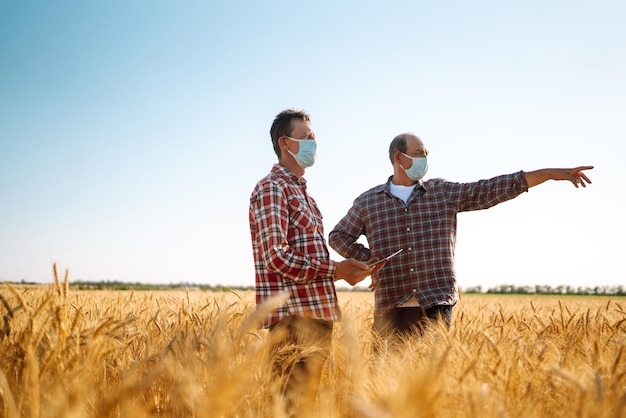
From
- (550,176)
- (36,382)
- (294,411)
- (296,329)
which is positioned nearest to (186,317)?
(296,329)

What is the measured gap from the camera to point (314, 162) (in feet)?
10.6

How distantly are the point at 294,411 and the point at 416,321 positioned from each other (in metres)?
2.08

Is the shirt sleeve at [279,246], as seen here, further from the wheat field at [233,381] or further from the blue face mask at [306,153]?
the wheat field at [233,381]

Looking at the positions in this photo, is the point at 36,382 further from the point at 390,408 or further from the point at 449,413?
the point at 449,413

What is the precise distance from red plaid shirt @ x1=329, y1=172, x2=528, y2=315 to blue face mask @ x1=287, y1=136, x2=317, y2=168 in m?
1.29

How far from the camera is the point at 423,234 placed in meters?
4.10

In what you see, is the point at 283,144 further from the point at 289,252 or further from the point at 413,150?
the point at 413,150

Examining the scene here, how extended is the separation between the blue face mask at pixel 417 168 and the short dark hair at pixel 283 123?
1397mm

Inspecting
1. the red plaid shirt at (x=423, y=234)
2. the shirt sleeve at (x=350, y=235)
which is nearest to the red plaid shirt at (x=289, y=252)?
the red plaid shirt at (x=423, y=234)

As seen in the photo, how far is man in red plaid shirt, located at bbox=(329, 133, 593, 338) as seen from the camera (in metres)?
3.98

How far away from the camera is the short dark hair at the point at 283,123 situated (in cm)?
315

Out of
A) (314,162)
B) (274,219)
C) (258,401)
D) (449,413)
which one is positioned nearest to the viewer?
(449,413)

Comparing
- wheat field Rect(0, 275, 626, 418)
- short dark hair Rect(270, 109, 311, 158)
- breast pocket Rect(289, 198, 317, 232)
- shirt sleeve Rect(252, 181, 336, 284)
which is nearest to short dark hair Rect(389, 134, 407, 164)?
short dark hair Rect(270, 109, 311, 158)

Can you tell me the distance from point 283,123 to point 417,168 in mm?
1579
